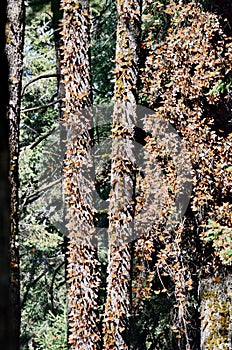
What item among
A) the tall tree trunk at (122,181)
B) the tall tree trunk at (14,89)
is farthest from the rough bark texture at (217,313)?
the tall tree trunk at (14,89)

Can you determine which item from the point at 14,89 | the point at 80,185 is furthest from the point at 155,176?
the point at 14,89

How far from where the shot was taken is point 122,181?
26.0 feet

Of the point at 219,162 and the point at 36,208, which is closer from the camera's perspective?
the point at 219,162

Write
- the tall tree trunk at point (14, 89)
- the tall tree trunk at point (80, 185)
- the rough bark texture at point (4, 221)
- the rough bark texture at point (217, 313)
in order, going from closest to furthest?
1. the rough bark texture at point (4, 221)
2. the tall tree trunk at point (14, 89)
3. the tall tree trunk at point (80, 185)
4. the rough bark texture at point (217, 313)

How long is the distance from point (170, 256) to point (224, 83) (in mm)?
2764

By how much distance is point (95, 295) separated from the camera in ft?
24.5

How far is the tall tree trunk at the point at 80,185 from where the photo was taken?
7445 millimetres

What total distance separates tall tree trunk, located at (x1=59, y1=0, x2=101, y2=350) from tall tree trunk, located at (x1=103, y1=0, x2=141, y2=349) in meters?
0.36

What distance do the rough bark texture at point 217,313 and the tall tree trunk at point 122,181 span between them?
1592mm

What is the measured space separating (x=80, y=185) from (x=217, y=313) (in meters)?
3.05

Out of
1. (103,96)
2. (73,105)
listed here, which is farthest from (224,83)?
(103,96)

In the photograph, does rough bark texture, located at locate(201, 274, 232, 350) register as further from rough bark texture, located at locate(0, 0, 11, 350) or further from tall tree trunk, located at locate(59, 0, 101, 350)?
rough bark texture, located at locate(0, 0, 11, 350)

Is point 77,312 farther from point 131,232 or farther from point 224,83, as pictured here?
point 224,83

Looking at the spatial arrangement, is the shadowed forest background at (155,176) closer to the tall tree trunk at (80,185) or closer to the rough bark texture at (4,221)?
the tall tree trunk at (80,185)
